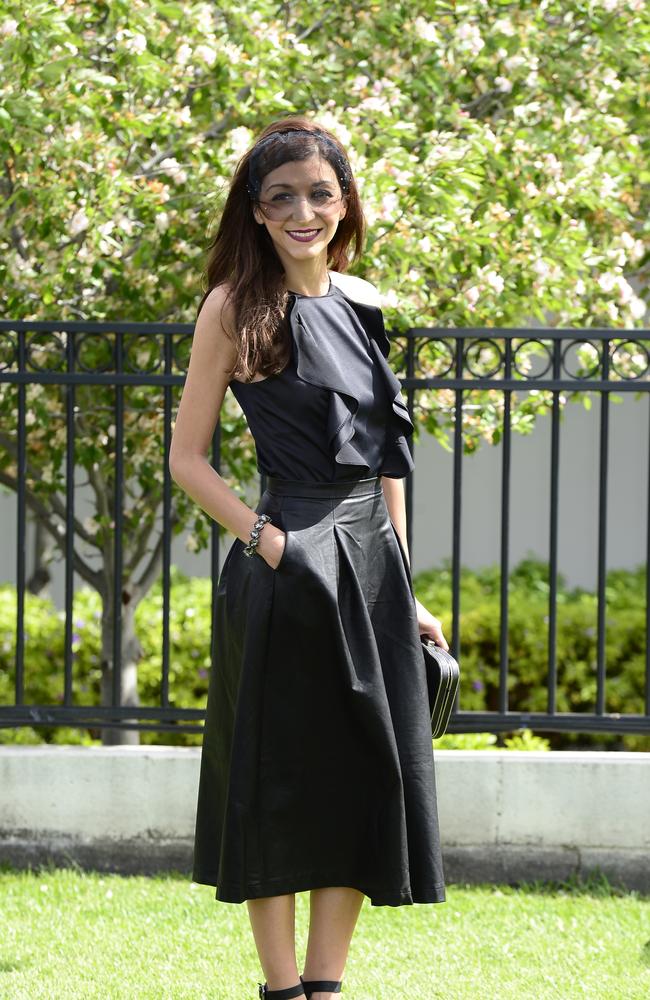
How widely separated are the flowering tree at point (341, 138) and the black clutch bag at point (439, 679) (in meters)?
1.63

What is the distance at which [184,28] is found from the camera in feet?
14.8

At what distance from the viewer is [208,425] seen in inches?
112

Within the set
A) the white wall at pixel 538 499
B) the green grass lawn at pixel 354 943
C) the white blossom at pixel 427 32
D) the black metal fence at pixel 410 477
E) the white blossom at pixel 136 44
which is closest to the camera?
the green grass lawn at pixel 354 943

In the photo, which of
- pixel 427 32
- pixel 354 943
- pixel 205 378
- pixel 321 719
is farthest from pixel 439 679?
pixel 427 32

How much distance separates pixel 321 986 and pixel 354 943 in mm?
932

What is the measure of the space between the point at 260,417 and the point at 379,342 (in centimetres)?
35

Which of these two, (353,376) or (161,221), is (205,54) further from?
(353,376)

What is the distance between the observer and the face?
2824mm

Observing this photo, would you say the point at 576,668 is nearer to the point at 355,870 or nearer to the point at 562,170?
the point at 562,170

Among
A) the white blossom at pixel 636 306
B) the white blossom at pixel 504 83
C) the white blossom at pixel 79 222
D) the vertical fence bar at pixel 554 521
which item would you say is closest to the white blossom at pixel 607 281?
the white blossom at pixel 636 306

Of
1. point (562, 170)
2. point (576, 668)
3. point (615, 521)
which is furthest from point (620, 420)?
point (562, 170)

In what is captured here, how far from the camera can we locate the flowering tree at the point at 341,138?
437cm

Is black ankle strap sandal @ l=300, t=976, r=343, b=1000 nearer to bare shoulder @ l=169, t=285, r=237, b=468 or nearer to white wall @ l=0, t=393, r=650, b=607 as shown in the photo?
bare shoulder @ l=169, t=285, r=237, b=468

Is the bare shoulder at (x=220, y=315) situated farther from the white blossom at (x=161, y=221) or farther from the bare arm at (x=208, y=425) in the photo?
the white blossom at (x=161, y=221)
